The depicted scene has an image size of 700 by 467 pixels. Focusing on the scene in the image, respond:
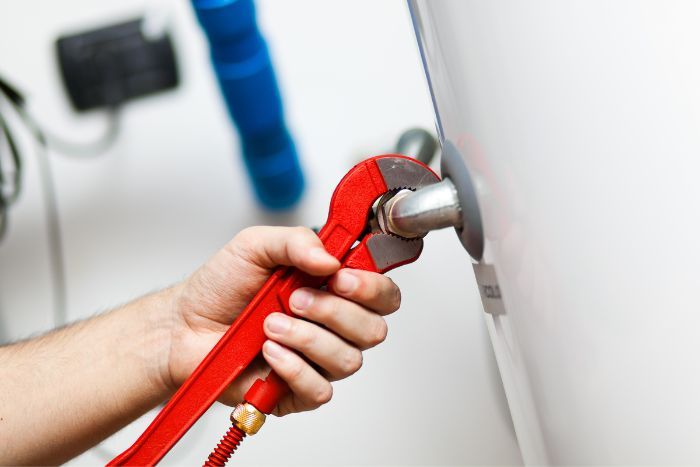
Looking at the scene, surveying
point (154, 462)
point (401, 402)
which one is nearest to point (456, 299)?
point (401, 402)

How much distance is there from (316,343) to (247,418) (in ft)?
0.25

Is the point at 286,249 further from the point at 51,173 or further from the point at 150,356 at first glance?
the point at 51,173

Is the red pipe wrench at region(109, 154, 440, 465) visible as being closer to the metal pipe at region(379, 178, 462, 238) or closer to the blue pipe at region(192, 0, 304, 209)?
the metal pipe at region(379, 178, 462, 238)

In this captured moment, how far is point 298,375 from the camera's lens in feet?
1.71

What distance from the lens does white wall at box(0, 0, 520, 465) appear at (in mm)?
798

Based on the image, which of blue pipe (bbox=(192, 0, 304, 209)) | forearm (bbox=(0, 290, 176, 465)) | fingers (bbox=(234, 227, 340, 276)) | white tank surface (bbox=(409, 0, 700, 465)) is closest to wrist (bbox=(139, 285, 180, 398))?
forearm (bbox=(0, 290, 176, 465))

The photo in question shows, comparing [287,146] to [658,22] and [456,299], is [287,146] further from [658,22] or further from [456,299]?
[658,22]

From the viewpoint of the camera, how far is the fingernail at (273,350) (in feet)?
1.65

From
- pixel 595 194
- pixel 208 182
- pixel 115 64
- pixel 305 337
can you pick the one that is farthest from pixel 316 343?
pixel 115 64

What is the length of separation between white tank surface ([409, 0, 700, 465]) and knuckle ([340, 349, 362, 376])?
0.19 m

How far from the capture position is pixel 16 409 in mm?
625

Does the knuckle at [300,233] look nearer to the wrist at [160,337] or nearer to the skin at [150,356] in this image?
the skin at [150,356]

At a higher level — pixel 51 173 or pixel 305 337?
pixel 51 173

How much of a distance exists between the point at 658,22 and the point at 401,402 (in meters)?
0.56
